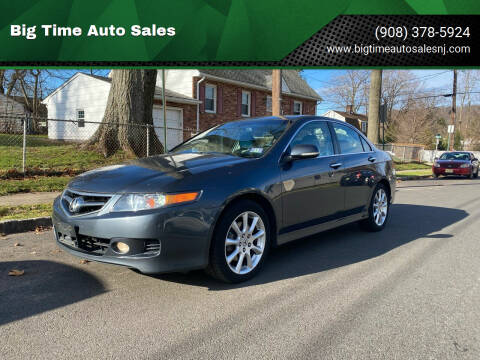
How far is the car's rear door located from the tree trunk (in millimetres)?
8697

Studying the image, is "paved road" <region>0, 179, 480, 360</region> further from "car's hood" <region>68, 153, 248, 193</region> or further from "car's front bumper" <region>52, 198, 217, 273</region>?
"car's hood" <region>68, 153, 248, 193</region>

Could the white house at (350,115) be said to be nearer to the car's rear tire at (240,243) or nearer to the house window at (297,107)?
the house window at (297,107)

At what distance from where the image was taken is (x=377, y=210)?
19.0 feet

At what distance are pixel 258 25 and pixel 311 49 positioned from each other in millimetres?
1362

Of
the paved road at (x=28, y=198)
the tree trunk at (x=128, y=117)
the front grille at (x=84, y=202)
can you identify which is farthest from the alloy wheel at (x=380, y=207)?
the tree trunk at (x=128, y=117)

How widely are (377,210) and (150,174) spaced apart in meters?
3.73

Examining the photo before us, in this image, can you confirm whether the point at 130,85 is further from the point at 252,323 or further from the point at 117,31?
the point at 252,323

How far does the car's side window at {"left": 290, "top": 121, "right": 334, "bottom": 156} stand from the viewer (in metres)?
4.45

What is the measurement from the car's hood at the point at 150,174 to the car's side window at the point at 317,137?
927mm

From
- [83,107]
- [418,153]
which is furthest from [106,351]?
[418,153]

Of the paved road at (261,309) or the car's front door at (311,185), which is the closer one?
the paved road at (261,309)

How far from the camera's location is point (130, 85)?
12.9m

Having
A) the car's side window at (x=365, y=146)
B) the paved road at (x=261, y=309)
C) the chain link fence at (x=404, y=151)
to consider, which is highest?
the chain link fence at (x=404, y=151)

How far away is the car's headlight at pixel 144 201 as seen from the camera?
313cm
